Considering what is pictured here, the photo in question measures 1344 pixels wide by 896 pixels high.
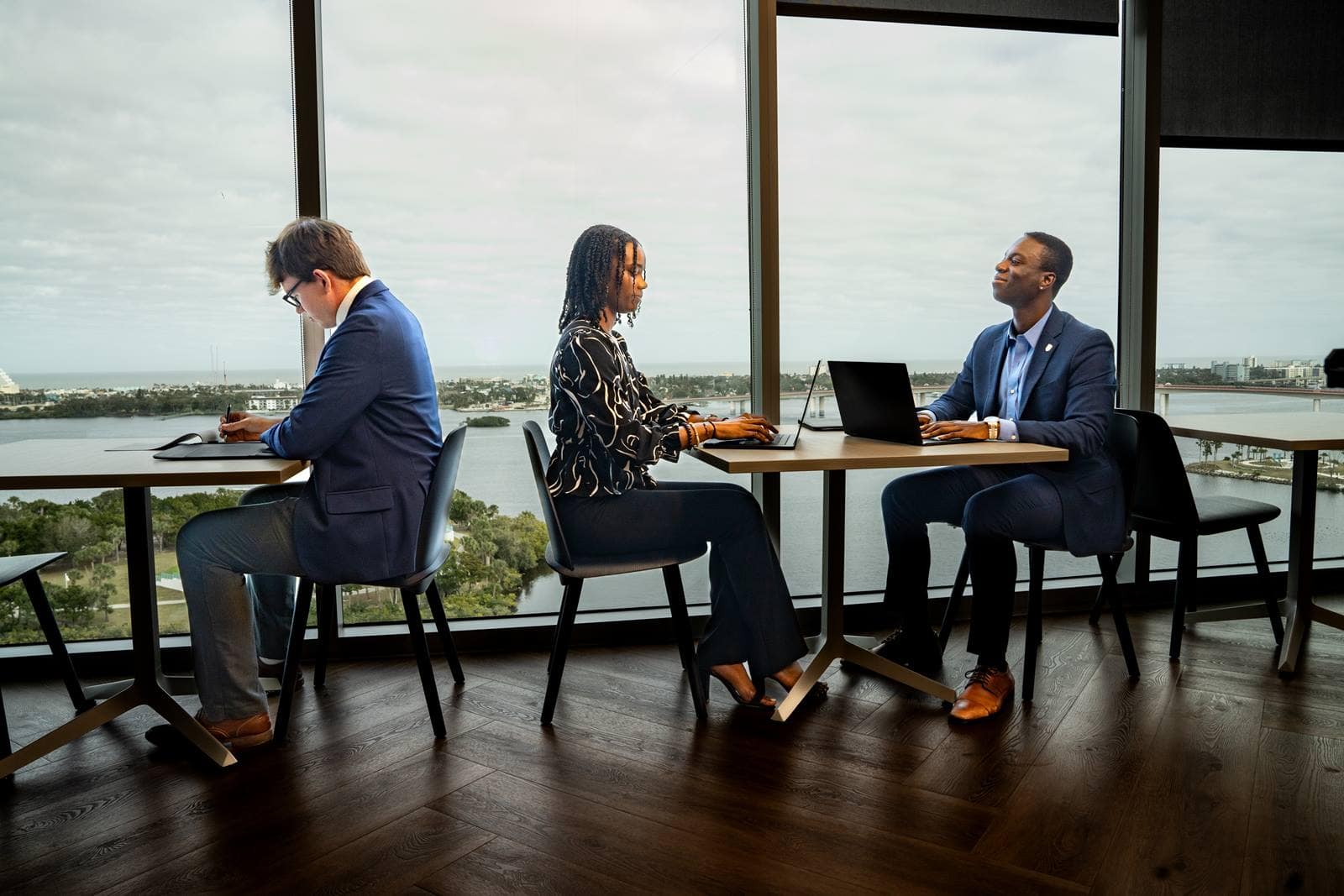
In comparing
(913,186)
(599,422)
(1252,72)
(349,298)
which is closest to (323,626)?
(349,298)

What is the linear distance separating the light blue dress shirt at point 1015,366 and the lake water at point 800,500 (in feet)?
1.99

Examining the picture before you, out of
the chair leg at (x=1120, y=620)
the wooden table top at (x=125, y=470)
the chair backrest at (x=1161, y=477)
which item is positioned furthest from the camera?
the chair backrest at (x=1161, y=477)

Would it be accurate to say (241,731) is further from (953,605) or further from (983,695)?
(953,605)

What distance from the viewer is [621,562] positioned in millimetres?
2662

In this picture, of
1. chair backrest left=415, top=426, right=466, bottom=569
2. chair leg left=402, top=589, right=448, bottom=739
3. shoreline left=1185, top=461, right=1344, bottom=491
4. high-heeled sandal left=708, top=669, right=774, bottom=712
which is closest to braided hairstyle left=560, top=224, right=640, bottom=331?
chair backrest left=415, top=426, right=466, bottom=569

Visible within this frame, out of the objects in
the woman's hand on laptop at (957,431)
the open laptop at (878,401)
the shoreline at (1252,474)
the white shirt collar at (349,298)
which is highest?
the white shirt collar at (349,298)

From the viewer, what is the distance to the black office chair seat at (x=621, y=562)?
264 cm

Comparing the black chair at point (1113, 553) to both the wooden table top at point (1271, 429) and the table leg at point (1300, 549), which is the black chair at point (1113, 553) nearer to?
the wooden table top at point (1271, 429)

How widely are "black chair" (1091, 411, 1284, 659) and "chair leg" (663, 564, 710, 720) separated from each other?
63.6 inches

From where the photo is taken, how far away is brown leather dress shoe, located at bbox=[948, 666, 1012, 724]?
8.98 feet

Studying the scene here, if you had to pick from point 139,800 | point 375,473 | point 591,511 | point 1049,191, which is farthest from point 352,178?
point 1049,191

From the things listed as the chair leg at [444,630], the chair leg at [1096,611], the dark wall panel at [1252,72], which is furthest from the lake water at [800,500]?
the dark wall panel at [1252,72]

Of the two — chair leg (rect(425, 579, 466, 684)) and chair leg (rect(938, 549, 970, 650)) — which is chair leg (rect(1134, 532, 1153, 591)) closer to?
chair leg (rect(938, 549, 970, 650))

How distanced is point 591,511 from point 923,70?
7.44 ft
